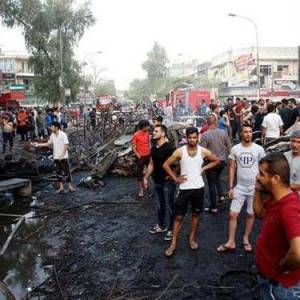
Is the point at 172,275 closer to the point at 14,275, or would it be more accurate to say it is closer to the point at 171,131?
the point at 14,275

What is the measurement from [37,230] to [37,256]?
4.59 ft

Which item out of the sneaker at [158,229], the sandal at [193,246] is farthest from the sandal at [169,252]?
the sneaker at [158,229]

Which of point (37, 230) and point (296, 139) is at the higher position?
point (296, 139)

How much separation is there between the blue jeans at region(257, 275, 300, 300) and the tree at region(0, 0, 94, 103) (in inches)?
1279

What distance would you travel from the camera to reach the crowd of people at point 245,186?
8.92 ft

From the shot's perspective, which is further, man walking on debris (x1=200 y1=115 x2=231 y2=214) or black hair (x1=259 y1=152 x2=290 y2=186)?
man walking on debris (x1=200 y1=115 x2=231 y2=214)

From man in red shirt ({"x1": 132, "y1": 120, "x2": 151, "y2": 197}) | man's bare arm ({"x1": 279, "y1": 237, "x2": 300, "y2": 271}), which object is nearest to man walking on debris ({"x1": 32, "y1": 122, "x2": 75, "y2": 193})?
man in red shirt ({"x1": 132, "y1": 120, "x2": 151, "y2": 197})

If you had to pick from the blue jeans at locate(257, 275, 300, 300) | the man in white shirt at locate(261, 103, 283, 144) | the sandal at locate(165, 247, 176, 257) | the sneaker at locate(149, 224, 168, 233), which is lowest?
the sneaker at locate(149, 224, 168, 233)

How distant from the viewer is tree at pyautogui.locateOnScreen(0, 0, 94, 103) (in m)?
33.2

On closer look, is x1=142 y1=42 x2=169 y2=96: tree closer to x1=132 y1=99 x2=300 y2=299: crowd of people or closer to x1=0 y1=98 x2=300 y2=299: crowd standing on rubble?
x1=0 y1=98 x2=300 y2=299: crowd standing on rubble

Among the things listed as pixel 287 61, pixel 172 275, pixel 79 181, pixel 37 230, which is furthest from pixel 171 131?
pixel 287 61

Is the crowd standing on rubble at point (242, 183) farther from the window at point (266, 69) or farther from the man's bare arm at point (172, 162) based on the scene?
the window at point (266, 69)

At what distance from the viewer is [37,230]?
325 inches

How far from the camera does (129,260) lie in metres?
6.38
